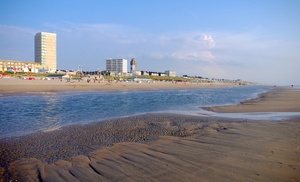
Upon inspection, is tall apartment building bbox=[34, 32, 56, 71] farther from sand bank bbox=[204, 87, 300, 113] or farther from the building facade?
sand bank bbox=[204, 87, 300, 113]

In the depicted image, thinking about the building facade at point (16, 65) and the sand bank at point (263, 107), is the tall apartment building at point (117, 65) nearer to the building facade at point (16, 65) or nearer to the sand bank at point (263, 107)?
the building facade at point (16, 65)

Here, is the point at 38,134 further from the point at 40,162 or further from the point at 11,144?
the point at 40,162

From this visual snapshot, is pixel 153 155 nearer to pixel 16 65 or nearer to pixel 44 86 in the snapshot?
pixel 44 86

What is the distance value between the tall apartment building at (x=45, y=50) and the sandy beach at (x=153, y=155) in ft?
367

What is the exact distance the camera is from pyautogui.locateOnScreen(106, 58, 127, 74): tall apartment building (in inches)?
6422

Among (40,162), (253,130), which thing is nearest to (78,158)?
(40,162)

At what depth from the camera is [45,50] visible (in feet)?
364

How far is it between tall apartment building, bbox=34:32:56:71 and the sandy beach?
11187 centimetres

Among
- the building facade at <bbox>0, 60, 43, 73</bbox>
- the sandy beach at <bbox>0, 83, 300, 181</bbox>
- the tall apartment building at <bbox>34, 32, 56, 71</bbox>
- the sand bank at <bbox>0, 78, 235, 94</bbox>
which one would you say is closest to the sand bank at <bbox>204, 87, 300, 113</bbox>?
the sandy beach at <bbox>0, 83, 300, 181</bbox>

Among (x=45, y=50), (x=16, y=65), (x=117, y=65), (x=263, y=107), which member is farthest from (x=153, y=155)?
(x=117, y=65)

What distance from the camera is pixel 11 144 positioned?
279 inches

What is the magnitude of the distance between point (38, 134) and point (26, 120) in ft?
10.6

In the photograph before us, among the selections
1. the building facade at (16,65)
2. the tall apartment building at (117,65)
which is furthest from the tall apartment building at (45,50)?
the tall apartment building at (117,65)

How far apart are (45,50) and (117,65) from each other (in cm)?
6180
